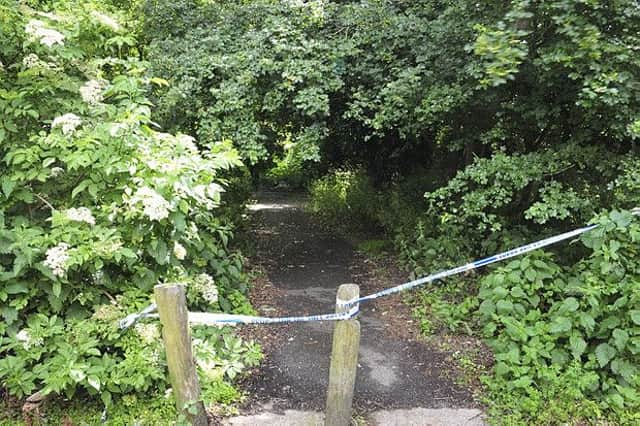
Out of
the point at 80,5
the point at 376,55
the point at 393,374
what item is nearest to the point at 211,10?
the point at 376,55

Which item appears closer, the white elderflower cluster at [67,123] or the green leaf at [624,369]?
the white elderflower cluster at [67,123]

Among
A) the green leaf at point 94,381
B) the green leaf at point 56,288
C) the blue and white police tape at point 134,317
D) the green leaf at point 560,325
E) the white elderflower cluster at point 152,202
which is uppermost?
the white elderflower cluster at point 152,202

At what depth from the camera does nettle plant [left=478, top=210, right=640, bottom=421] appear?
10.4 feet

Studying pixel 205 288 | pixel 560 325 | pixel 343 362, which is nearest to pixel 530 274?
pixel 560 325

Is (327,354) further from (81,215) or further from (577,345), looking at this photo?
(81,215)

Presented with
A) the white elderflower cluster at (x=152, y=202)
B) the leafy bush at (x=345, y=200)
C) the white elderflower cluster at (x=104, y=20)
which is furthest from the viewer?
the leafy bush at (x=345, y=200)

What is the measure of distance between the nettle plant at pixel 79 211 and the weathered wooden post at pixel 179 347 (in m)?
0.35

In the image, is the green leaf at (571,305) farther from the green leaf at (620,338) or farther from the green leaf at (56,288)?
the green leaf at (56,288)

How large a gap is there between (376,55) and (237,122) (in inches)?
69.8

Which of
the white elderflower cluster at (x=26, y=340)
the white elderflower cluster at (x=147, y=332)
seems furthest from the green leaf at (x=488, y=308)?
the white elderflower cluster at (x=26, y=340)

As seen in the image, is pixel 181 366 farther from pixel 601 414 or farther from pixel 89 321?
pixel 601 414

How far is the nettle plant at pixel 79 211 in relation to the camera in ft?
8.84

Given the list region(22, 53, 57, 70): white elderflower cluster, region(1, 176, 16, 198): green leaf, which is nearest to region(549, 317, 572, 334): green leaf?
region(1, 176, 16, 198): green leaf

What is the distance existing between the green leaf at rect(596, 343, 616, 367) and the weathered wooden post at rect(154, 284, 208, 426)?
107 inches
